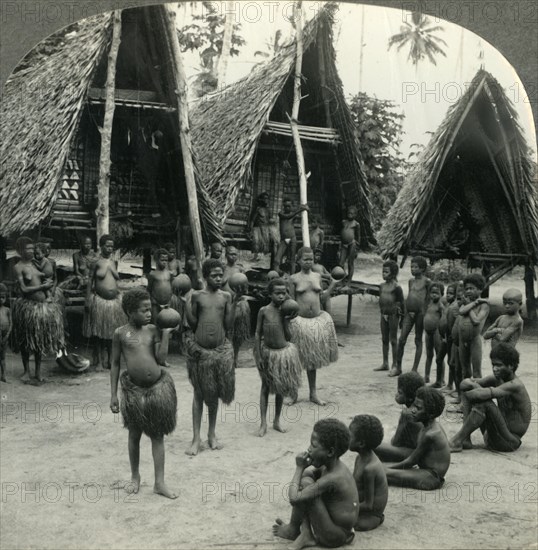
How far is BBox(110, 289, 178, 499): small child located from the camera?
3.85 meters

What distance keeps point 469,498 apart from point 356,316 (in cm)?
113

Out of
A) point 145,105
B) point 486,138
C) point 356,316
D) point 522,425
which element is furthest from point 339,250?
point 522,425

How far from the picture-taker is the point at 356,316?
404 cm

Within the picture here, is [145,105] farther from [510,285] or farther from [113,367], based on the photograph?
[510,285]

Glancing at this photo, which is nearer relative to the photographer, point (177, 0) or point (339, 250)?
point (177, 0)

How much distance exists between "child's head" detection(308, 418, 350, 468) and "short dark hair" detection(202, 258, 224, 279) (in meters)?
1.02

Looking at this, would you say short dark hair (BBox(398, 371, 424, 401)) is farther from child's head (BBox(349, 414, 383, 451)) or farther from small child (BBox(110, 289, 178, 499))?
small child (BBox(110, 289, 178, 499))

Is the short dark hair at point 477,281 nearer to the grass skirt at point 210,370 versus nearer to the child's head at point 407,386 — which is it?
the child's head at point 407,386

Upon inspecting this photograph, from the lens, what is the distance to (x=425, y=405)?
3949 millimetres

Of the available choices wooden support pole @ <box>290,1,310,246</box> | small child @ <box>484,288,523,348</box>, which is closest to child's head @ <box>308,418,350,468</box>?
wooden support pole @ <box>290,1,310,246</box>

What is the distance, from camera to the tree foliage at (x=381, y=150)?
385 cm

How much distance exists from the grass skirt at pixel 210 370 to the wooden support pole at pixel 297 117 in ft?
3.07

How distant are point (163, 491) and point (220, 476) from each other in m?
0.30

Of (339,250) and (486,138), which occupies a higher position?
(486,138)
